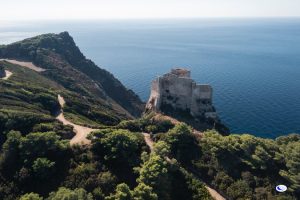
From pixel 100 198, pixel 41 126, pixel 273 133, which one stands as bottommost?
pixel 273 133

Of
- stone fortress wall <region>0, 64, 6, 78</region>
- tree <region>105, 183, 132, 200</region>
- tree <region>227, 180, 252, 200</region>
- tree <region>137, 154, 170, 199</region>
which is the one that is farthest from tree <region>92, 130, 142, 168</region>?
stone fortress wall <region>0, 64, 6, 78</region>

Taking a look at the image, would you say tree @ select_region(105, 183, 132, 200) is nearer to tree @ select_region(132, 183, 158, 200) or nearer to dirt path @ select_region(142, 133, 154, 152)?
tree @ select_region(132, 183, 158, 200)

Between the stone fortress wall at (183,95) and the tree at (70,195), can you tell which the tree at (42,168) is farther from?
the stone fortress wall at (183,95)

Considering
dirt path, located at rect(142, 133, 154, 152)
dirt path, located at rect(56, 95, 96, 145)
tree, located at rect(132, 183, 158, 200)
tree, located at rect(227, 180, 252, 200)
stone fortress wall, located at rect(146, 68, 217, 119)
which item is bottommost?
tree, located at rect(227, 180, 252, 200)

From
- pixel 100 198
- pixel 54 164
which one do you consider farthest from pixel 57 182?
pixel 100 198

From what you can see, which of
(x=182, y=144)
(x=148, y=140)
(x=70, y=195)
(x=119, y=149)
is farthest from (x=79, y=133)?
(x=70, y=195)

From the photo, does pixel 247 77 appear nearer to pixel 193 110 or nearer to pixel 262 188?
pixel 193 110

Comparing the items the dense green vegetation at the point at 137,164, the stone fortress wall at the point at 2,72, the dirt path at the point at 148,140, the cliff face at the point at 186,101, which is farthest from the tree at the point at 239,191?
the stone fortress wall at the point at 2,72

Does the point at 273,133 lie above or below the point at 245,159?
below
